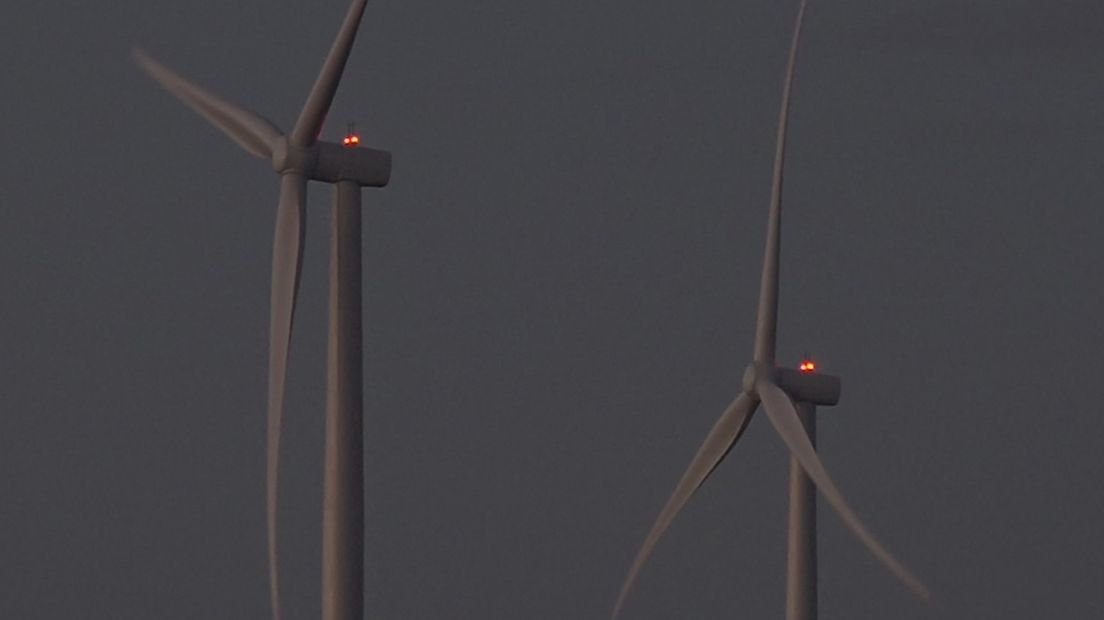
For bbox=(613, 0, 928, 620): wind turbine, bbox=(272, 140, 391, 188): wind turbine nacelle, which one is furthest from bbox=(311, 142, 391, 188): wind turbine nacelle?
bbox=(613, 0, 928, 620): wind turbine

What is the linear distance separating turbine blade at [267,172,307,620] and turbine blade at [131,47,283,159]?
5.29ft

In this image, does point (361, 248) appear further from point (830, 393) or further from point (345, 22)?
point (830, 393)

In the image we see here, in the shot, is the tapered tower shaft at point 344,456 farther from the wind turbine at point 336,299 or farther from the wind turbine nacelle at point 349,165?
the wind turbine nacelle at point 349,165

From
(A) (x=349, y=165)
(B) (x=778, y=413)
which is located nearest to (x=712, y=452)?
(B) (x=778, y=413)

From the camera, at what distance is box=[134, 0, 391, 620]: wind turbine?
74.5 meters

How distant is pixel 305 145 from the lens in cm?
7719

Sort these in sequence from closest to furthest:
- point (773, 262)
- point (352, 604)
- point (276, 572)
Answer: point (276, 572) → point (352, 604) → point (773, 262)

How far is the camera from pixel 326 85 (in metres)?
76.2

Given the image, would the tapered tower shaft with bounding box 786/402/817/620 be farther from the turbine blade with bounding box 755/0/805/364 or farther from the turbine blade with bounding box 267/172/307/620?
the turbine blade with bounding box 267/172/307/620

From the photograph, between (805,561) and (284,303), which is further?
(805,561)

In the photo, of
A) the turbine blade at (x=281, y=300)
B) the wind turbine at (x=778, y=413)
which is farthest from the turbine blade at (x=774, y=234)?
the turbine blade at (x=281, y=300)

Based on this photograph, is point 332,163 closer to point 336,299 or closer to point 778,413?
point 336,299

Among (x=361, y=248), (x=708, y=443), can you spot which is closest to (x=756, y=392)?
(x=708, y=443)

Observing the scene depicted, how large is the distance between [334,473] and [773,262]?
17.7 meters
